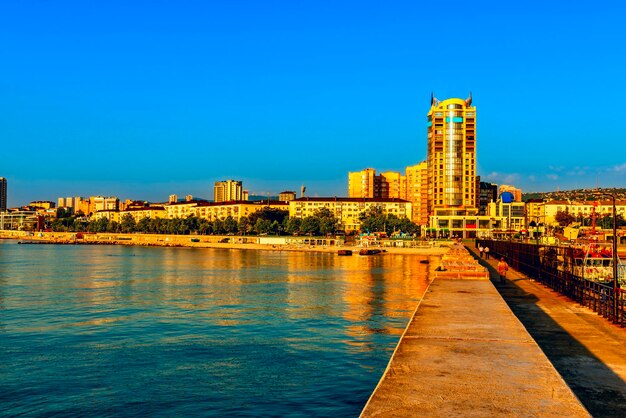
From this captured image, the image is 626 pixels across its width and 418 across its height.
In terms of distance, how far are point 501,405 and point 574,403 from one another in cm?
136

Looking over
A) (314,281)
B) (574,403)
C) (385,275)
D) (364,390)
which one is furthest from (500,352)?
(385,275)

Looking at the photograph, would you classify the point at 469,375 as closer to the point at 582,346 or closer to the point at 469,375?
the point at 469,375

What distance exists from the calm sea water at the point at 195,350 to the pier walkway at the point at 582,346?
6.85m

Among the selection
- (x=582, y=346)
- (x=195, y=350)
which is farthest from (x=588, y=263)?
(x=195, y=350)

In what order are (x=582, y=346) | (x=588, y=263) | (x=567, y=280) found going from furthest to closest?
1. (x=588, y=263)
2. (x=567, y=280)
3. (x=582, y=346)

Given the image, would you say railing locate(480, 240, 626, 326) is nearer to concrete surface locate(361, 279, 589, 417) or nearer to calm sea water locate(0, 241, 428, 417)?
concrete surface locate(361, 279, 589, 417)

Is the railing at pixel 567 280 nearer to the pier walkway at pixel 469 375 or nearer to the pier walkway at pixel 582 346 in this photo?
the pier walkway at pixel 582 346

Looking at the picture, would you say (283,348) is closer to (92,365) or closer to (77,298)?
(92,365)

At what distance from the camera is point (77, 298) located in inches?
2176

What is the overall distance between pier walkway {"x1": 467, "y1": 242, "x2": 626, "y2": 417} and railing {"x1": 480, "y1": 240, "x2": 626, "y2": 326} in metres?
0.56

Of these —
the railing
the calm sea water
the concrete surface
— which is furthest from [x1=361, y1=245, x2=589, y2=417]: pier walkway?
the railing

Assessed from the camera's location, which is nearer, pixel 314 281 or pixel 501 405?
pixel 501 405

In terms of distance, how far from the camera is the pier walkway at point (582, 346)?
1612 cm

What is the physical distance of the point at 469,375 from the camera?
13.5 m
